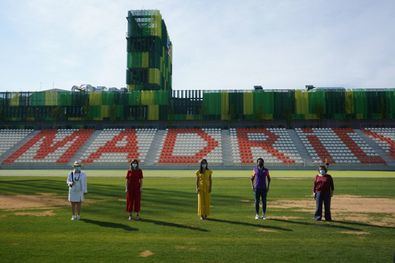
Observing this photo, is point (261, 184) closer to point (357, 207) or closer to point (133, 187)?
point (133, 187)

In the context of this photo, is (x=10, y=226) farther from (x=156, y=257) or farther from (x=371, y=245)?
(x=371, y=245)

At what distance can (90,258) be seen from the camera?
845cm

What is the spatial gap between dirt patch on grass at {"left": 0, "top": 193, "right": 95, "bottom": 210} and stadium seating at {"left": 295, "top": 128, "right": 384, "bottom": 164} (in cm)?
3548

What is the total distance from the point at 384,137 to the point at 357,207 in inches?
1734

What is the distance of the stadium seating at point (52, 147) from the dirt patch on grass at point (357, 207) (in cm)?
4063

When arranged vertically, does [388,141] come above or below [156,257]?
above

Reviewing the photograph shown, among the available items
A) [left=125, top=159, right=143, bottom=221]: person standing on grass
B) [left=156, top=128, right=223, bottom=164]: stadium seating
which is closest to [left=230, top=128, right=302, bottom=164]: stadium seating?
[left=156, top=128, right=223, bottom=164]: stadium seating

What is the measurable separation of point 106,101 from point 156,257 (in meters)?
56.7

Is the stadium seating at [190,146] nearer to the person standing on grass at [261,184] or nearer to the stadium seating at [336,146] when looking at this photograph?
the stadium seating at [336,146]

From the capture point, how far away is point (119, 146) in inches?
2144

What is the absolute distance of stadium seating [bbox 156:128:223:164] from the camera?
164 feet

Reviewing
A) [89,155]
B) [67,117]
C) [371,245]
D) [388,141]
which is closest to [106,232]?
[371,245]

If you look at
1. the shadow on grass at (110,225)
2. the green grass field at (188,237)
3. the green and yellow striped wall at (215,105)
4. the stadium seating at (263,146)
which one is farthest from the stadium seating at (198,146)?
the shadow on grass at (110,225)

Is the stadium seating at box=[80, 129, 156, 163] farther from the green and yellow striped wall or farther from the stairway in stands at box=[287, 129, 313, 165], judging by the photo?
the stairway in stands at box=[287, 129, 313, 165]
